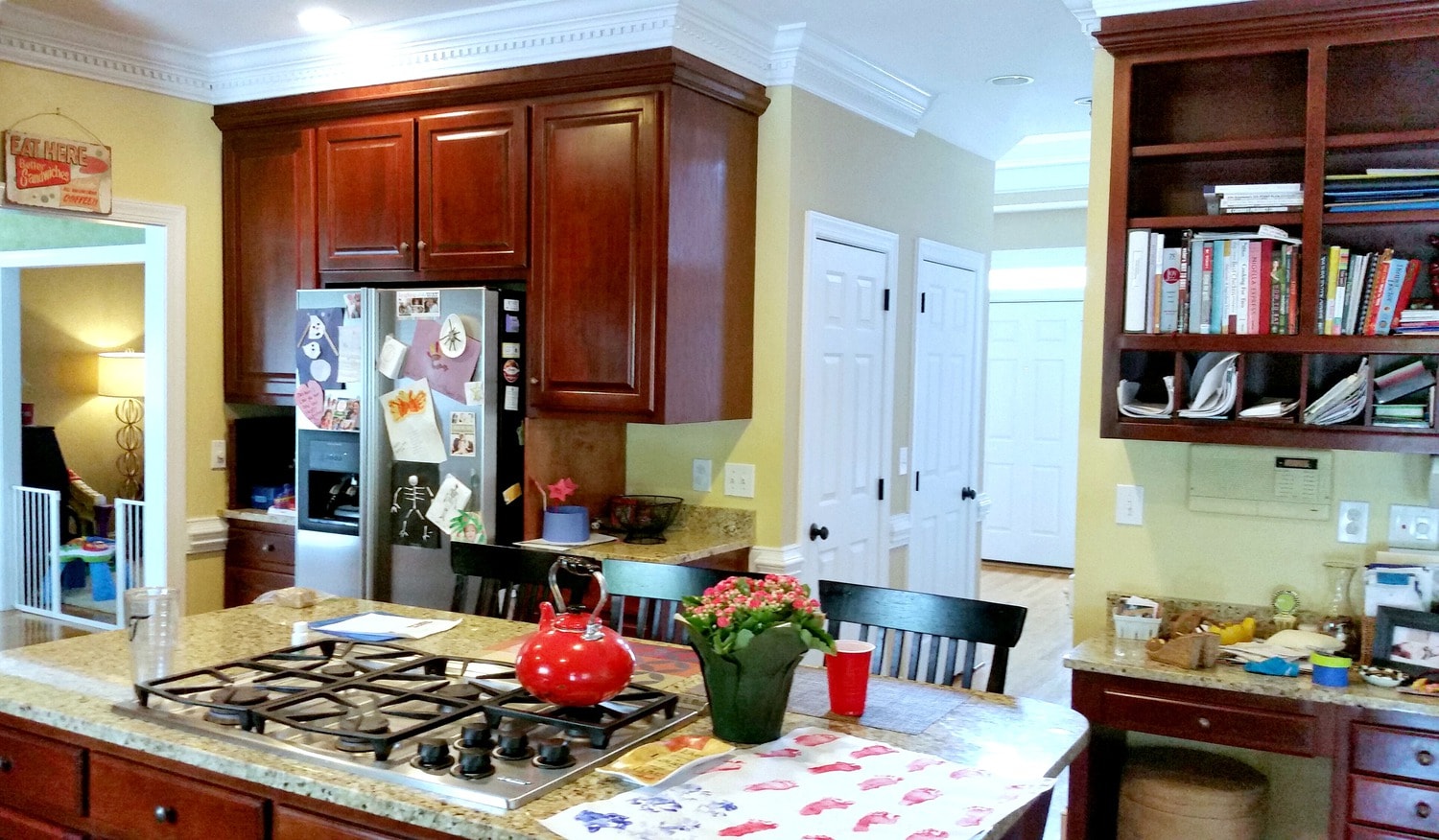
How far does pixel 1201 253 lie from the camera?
296 cm

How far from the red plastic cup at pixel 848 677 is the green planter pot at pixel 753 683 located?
166 millimetres

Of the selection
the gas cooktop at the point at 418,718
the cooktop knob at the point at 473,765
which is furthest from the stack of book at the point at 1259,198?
the cooktop knob at the point at 473,765

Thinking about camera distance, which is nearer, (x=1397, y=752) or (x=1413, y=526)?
(x=1397, y=752)

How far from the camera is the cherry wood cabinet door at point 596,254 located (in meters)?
3.65

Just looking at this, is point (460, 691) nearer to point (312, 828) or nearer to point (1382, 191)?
point (312, 828)

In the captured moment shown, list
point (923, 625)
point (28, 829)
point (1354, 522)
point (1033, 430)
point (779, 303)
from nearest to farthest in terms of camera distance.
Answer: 1. point (28, 829)
2. point (923, 625)
3. point (1354, 522)
4. point (779, 303)
5. point (1033, 430)

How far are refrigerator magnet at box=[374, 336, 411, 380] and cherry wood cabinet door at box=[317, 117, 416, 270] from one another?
37 cm

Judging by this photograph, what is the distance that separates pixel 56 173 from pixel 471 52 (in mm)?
1526

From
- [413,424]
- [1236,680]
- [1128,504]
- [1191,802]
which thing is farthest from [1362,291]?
[413,424]

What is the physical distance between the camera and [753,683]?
1.70 m

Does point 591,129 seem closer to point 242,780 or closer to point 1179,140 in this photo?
point 1179,140

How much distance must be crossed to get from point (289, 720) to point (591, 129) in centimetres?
248

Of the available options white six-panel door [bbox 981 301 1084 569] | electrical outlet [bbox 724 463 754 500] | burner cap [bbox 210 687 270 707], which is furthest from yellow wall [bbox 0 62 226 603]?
white six-panel door [bbox 981 301 1084 569]

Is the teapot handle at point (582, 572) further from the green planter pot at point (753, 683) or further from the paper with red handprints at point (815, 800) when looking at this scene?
the paper with red handprints at point (815, 800)
